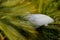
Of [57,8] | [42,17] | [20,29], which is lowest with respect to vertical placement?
[20,29]

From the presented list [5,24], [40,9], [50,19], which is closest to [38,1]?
[40,9]

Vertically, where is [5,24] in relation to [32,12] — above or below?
below

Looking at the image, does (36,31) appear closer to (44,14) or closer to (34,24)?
(34,24)

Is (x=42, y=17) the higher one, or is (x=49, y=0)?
(x=49, y=0)

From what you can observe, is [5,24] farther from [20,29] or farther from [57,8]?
[57,8]

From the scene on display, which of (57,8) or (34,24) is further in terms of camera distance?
(57,8)

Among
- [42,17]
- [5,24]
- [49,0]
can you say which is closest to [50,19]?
[42,17]
